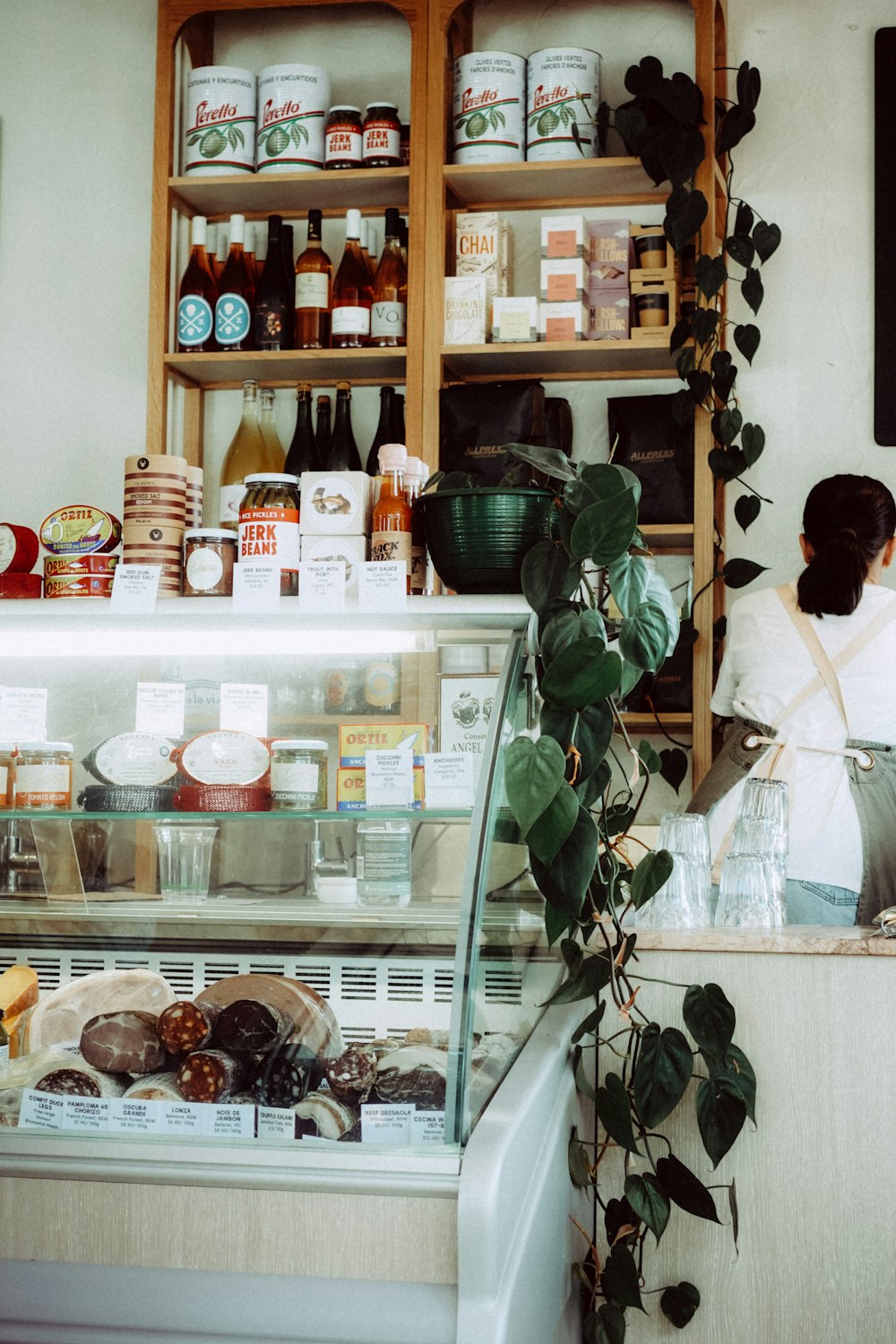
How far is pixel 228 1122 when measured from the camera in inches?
53.9

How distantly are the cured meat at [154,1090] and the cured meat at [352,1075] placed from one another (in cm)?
16

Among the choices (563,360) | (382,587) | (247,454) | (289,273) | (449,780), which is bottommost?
(449,780)

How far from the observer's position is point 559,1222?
65.3 inches

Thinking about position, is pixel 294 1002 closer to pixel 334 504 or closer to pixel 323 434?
pixel 334 504

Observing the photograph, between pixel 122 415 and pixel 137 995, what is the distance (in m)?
2.32

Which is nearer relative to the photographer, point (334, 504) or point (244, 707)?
point (244, 707)

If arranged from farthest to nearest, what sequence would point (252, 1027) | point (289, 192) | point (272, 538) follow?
point (289, 192) → point (272, 538) → point (252, 1027)

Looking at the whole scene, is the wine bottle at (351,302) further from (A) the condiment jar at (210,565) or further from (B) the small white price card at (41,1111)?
(B) the small white price card at (41,1111)

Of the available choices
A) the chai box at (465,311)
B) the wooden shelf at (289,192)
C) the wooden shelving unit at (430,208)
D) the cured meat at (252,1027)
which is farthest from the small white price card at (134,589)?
the wooden shelf at (289,192)

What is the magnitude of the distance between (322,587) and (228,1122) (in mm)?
616

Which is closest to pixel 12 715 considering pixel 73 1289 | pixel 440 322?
pixel 73 1289

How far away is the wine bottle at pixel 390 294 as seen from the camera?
3.28 meters

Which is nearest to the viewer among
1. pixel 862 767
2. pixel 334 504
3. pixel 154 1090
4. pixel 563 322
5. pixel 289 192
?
pixel 154 1090

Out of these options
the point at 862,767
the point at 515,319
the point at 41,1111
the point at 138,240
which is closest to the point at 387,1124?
the point at 41,1111
